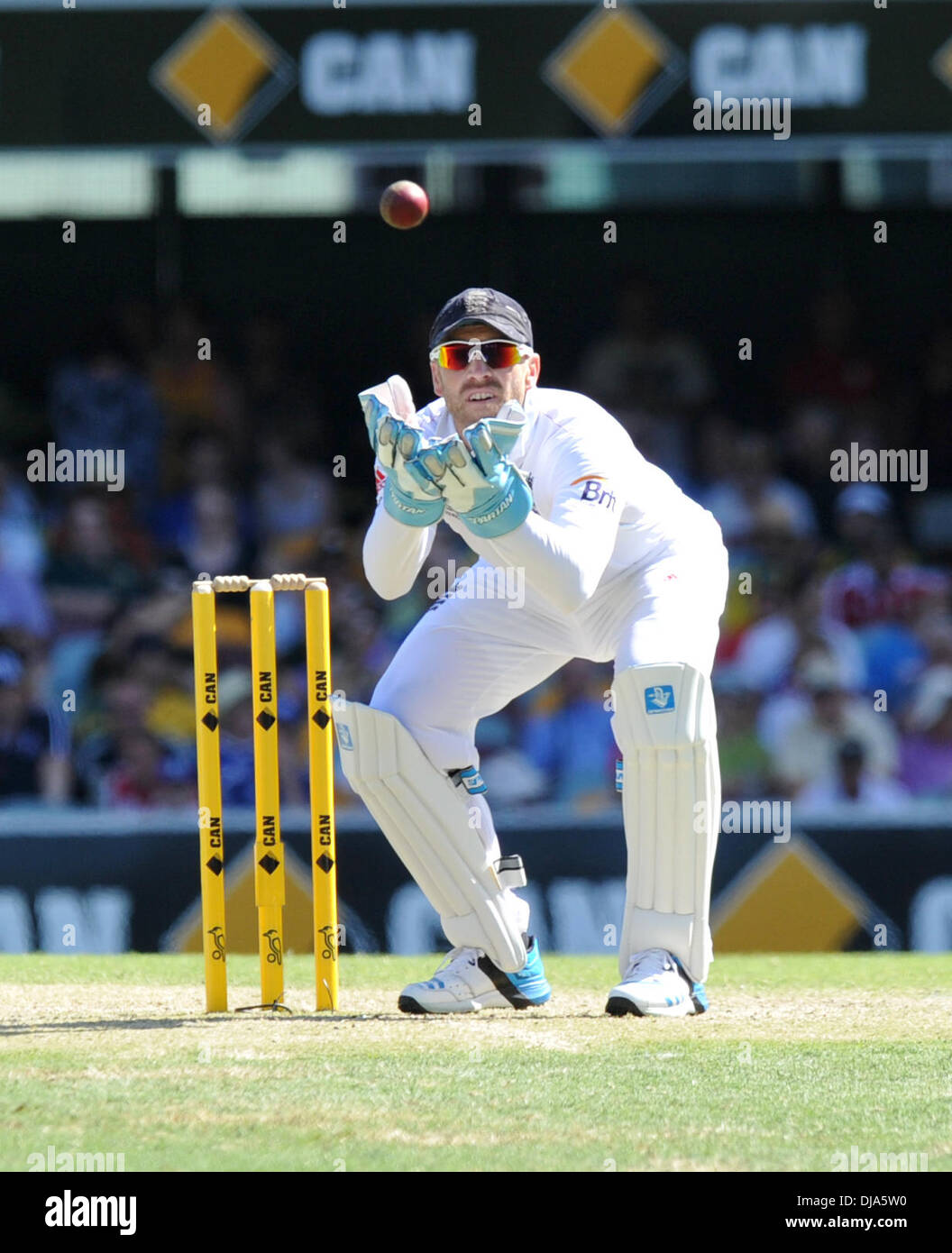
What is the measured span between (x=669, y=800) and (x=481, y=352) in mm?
1170

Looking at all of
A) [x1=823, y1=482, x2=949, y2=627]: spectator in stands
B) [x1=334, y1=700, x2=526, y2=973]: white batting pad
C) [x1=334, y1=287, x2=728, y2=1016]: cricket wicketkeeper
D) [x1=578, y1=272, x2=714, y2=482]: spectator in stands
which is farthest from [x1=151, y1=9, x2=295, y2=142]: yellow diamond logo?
[x1=334, y1=700, x2=526, y2=973]: white batting pad

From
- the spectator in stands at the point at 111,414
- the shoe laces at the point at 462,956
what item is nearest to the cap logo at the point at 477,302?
the shoe laces at the point at 462,956

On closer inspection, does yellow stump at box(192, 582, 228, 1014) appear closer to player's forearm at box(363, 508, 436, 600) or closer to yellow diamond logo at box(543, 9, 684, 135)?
player's forearm at box(363, 508, 436, 600)

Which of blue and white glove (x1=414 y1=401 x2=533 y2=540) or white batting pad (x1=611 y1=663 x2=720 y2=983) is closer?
blue and white glove (x1=414 y1=401 x2=533 y2=540)

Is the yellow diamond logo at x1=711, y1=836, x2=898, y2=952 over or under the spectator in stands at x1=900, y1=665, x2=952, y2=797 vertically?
under

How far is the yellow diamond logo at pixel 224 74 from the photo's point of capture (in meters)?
9.04

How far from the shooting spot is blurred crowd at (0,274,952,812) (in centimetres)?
923

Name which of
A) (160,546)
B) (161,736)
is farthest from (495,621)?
(160,546)

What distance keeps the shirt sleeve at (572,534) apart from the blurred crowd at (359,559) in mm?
3832

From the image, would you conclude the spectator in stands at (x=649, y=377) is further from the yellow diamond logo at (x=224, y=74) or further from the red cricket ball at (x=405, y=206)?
the red cricket ball at (x=405, y=206)

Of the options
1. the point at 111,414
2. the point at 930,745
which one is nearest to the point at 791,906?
the point at 930,745

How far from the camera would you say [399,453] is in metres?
4.39

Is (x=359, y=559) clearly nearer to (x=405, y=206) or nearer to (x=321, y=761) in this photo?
(x=405, y=206)

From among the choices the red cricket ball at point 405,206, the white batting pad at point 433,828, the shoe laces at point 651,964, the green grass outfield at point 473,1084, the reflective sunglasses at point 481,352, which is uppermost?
the red cricket ball at point 405,206
